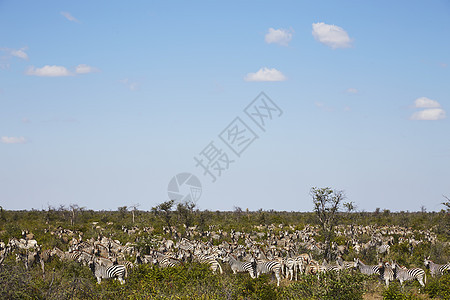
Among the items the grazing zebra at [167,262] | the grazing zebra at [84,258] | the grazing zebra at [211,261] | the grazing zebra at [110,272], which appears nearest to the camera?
the grazing zebra at [110,272]

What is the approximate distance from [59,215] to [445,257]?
169 ft

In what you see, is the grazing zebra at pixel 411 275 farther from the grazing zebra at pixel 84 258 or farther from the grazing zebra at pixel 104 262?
the grazing zebra at pixel 84 258

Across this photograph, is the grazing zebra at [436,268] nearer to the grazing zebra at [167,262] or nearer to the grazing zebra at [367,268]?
the grazing zebra at [367,268]

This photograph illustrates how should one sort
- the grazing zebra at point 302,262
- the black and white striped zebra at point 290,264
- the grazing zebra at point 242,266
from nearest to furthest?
1. the grazing zebra at point 242,266
2. the black and white striped zebra at point 290,264
3. the grazing zebra at point 302,262

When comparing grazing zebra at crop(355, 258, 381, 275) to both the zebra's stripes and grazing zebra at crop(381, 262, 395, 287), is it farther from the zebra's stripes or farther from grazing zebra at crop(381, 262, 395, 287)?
the zebra's stripes

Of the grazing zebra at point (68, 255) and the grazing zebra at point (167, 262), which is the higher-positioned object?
the grazing zebra at point (167, 262)

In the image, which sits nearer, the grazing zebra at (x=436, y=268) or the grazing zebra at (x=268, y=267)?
the grazing zebra at (x=268, y=267)

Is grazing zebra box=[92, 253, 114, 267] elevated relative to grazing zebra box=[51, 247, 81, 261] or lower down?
elevated

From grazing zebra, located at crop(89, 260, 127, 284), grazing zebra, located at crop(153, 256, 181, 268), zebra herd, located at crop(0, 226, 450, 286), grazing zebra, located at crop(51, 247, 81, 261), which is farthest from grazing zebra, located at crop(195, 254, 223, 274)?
grazing zebra, located at crop(51, 247, 81, 261)

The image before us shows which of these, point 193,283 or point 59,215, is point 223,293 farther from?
point 59,215

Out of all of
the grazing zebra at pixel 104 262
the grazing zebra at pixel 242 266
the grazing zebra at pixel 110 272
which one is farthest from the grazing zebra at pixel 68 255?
the grazing zebra at pixel 242 266

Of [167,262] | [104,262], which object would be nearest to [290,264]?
[167,262]

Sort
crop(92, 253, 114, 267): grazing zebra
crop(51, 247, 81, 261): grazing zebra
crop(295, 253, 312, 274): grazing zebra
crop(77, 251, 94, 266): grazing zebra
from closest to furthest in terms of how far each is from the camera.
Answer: crop(92, 253, 114, 267): grazing zebra, crop(295, 253, 312, 274): grazing zebra, crop(77, 251, 94, 266): grazing zebra, crop(51, 247, 81, 261): grazing zebra

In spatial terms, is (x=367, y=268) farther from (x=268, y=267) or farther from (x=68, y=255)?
(x=68, y=255)
